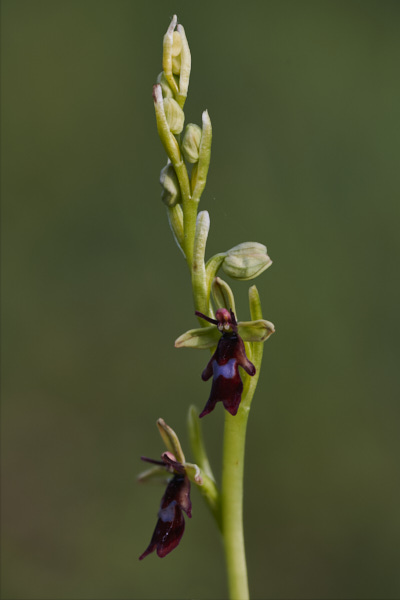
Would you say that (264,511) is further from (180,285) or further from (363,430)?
(180,285)

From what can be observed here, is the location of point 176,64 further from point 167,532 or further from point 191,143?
point 167,532

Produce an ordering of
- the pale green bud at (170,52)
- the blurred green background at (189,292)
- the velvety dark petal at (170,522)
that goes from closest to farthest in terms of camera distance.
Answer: the velvety dark petal at (170,522) < the pale green bud at (170,52) < the blurred green background at (189,292)

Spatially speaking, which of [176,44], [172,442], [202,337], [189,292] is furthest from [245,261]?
[189,292]

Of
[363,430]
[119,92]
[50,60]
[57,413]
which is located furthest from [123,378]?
[50,60]

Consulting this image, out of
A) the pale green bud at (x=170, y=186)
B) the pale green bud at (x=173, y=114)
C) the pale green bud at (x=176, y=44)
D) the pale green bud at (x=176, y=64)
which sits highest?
the pale green bud at (x=176, y=44)

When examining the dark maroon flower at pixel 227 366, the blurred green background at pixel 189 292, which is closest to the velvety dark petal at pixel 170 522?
the dark maroon flower at pixel 227 366

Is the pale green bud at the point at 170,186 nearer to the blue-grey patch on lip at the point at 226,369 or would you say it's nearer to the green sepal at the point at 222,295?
the green sepal at the point at 222,295
